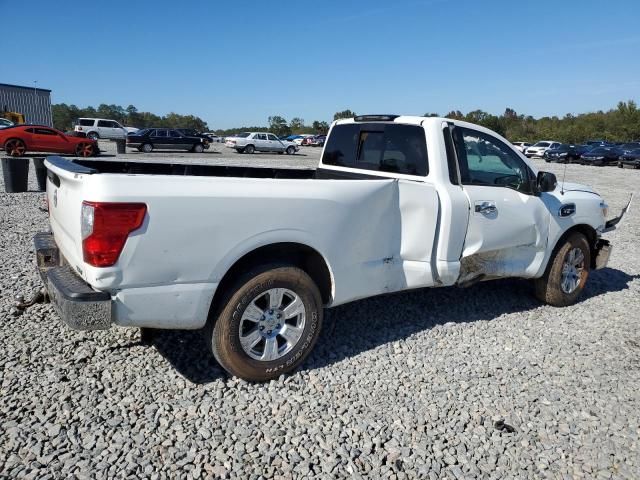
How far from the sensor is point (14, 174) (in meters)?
11.2

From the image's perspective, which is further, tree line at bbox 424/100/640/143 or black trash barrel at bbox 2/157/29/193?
tree line at bbox 424/100/640/143

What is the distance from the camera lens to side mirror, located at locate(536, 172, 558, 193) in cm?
468

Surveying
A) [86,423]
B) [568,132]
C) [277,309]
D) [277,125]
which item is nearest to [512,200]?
[277,309]

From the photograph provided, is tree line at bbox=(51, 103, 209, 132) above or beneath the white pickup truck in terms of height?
above

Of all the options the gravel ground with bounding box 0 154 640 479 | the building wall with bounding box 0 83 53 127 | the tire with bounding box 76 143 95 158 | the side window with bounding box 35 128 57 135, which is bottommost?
the gravel ground with bounding box 0 154 640 479

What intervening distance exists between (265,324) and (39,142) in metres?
22.7

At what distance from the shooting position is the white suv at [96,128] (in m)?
33.9

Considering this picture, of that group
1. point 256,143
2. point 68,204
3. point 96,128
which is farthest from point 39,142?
point 68,204

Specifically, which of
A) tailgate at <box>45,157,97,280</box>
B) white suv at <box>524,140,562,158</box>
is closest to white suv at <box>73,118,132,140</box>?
white suv at <box>524,140,562,158</box>

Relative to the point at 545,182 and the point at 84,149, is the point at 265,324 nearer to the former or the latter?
the point at 545,182

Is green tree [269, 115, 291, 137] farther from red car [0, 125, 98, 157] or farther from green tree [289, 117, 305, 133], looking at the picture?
red car [0, 125, 98, 157]

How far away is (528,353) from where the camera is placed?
4.16 meters

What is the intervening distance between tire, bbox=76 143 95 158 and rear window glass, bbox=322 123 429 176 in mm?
21362

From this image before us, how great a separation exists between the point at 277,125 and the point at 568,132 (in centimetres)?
5525
